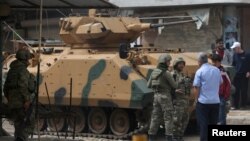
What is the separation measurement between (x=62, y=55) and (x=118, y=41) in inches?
54.6

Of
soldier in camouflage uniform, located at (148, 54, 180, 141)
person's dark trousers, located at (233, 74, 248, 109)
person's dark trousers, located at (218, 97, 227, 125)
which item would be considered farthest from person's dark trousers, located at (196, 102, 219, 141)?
person's dark trousers, located at (233, 74, 248, 109)

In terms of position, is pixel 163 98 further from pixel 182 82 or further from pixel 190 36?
pixel 190 36

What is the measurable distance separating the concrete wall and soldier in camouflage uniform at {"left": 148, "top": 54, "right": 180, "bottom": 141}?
8298 mm

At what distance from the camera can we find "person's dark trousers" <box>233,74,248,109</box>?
18.1m

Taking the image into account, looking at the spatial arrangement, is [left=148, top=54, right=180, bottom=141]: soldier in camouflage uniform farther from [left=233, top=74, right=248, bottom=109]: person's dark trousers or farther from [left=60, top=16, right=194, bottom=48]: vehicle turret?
[left=233, top=74, right=248, bottom=109]: person's dark trousers

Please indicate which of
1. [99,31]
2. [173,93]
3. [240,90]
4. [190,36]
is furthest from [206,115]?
[190,36]

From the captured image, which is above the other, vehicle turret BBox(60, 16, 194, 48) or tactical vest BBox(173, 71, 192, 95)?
vehicle turret BBox(60, 16, 194, 48)

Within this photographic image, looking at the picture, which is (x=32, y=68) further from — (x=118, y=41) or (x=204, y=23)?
(x=204, y=23)

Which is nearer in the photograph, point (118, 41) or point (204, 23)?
point (118, 41)

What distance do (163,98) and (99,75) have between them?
8.96 feet

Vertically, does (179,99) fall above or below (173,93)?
below

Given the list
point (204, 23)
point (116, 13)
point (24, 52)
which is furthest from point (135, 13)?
point (24, 52)

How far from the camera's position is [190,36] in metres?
21.5

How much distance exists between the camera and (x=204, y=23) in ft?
68.2
